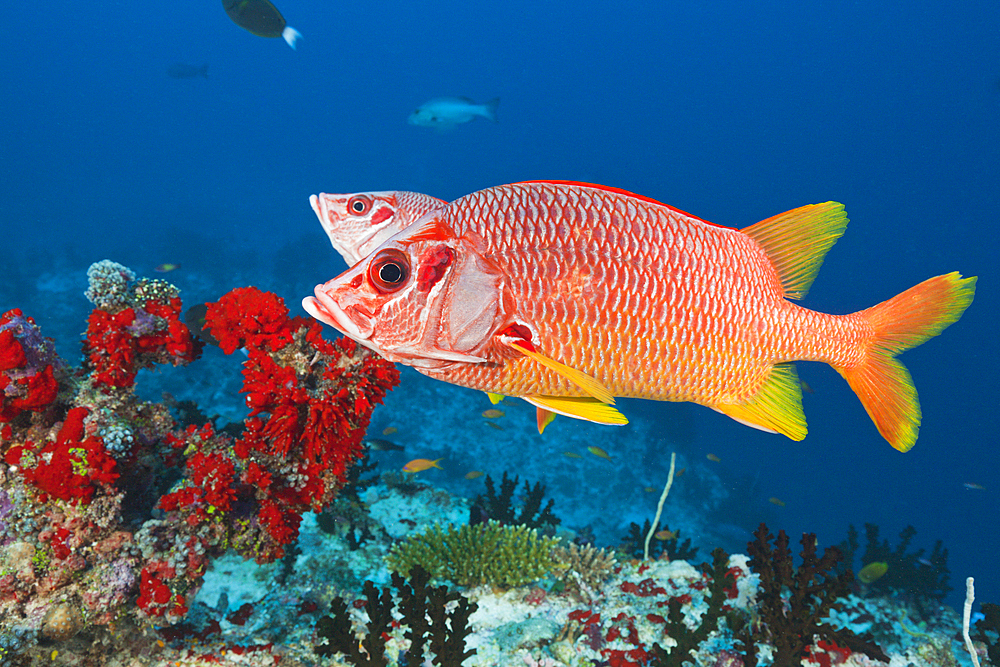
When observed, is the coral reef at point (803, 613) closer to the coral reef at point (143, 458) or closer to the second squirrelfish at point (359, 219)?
the coral reef at point (143, 458)

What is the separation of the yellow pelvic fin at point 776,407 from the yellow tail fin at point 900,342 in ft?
0.74

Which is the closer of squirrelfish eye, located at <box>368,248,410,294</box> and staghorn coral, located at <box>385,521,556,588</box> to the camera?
squirrelfish eye, located at <box>368,248,410,294</box>

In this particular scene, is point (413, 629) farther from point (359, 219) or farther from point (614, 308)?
point (359, 219)

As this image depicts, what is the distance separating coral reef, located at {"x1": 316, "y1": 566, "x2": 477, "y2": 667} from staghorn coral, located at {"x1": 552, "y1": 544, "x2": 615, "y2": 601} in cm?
219

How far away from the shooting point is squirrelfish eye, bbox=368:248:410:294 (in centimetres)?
137

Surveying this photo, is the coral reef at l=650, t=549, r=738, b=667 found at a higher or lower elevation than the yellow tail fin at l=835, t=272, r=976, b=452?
lower

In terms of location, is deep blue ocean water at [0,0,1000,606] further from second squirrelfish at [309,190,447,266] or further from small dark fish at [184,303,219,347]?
second squirrelfish at [309,190,447,266]

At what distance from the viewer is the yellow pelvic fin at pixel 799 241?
6.05ft

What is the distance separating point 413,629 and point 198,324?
345cm

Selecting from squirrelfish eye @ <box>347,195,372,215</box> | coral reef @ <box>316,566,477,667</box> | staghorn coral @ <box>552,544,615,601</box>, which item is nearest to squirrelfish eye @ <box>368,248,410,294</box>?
squirrelfish eye @ <box>347,195,372,215</box>

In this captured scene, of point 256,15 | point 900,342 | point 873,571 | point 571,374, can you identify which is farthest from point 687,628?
point 256,15

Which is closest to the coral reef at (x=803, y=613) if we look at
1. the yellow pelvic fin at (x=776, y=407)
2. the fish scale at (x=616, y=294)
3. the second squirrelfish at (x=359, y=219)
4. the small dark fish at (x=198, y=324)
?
the yellow pelvic fin at (x=776, y=407)

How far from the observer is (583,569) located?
5.04 metres

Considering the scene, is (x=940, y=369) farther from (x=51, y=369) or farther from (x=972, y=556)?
(x=51, y=369)
